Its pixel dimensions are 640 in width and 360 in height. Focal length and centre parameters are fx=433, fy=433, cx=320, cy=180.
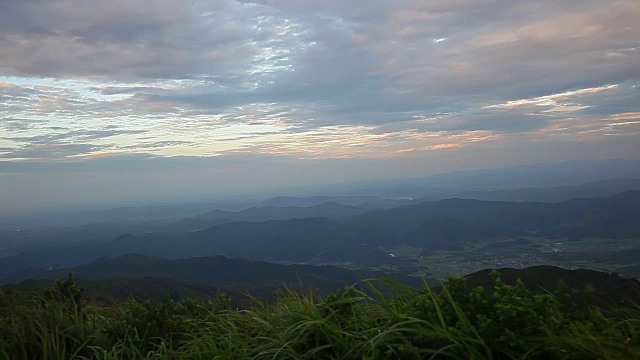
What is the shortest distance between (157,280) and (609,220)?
12096cm

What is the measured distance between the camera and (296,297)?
4.96m

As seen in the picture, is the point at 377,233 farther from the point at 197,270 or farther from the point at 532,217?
the point at 197,270

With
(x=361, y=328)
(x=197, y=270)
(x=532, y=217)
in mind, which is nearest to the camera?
(x=361, y=328)

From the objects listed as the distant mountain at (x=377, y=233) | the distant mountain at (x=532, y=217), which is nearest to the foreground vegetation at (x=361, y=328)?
the distant mountain at (x=377, y=233)

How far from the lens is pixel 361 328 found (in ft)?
12.3

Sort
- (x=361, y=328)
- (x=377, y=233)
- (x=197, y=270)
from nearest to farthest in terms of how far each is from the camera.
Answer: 1. (x=361, y=328)
2. (x=197, y=270)
3. (x=377, y=233)

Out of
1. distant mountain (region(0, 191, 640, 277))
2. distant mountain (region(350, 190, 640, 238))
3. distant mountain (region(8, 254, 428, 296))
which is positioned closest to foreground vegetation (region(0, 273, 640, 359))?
distant mountain (region(8, 254, 428, 296))

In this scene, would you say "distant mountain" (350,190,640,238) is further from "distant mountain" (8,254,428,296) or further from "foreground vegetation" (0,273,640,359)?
"foreground vegetation" (0,273,640,359)

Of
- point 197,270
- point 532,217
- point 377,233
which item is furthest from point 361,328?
point 532,217

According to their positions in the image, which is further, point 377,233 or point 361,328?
point 377,233

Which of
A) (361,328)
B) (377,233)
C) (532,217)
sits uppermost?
(361,328)

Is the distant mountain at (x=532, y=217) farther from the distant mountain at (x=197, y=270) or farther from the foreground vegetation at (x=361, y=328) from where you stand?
the foreground vegetation at (x=361, y=328)

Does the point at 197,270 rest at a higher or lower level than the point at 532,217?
higher

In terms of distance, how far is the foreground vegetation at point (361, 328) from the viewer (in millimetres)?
2955
